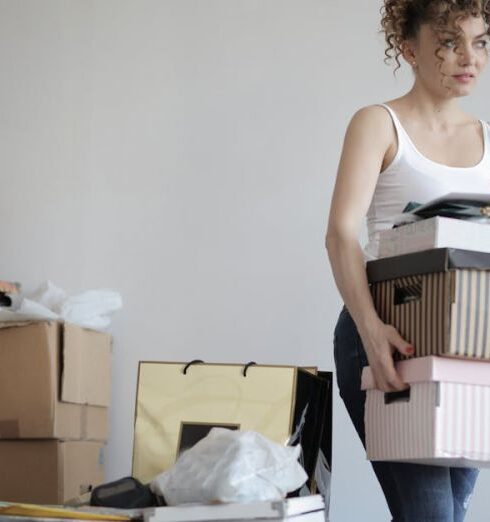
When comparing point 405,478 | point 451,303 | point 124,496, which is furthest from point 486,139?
point 124,496

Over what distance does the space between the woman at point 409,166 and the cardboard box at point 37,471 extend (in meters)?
1.07

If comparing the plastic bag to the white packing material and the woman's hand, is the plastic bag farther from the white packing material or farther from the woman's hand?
the white packing material

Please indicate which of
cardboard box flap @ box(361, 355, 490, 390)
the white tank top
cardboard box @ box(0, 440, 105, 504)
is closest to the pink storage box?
cardboard box flap @ box(361, 355, 490, 390)

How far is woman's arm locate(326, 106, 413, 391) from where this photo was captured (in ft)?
4.17

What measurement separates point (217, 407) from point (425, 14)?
0.76 metres

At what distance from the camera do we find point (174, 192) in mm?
2668

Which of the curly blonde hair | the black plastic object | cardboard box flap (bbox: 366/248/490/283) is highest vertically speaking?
the curly blonde hair

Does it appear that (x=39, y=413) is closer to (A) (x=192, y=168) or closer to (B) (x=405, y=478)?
(A) (x=192, y=168)

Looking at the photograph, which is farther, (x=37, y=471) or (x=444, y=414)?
(x=37, y=471)

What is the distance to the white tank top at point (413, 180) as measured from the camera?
1.38m

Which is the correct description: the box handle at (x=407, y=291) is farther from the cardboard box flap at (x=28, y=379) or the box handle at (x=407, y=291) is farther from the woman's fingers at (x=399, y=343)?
the cardboard box flap at (x=28, y=379)

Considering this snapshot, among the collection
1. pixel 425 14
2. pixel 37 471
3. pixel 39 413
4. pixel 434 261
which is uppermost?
pixel 425 14

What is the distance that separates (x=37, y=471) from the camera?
2.28m

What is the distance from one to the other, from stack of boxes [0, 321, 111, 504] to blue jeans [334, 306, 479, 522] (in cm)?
104
